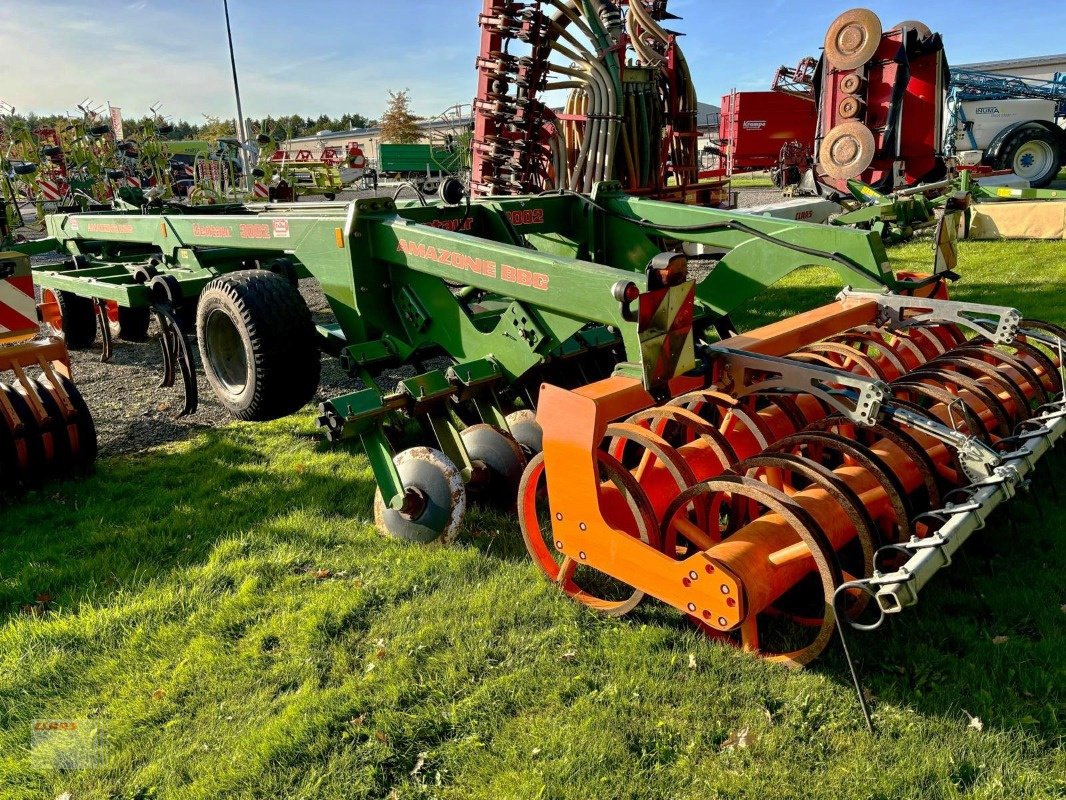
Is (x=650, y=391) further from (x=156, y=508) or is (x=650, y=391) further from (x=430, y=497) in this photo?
(x=156, y=508)

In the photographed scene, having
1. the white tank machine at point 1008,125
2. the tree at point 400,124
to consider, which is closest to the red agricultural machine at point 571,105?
the white tank machine at point 1008,125

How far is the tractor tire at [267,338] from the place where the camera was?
4285 mm

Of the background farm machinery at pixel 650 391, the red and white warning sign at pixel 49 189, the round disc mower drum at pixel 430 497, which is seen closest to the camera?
the background farm machinery at pixel 650 391

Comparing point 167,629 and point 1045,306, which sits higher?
point 1045,306

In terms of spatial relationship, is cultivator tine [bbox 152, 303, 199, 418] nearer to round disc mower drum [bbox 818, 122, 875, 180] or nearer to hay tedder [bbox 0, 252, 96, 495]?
hay tedder [bbox 0, 252, 96, 495]

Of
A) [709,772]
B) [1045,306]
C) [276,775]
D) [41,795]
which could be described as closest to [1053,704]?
[709,772]

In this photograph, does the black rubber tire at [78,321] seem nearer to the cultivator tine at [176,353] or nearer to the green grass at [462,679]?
the cultivator tine at [176,353]

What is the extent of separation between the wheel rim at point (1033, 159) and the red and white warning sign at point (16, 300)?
20375 millimetres

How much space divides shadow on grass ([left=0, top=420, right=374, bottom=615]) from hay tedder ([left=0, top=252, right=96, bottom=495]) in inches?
5.0

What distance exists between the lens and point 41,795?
245cm

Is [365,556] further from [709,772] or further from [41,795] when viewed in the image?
[709,772]

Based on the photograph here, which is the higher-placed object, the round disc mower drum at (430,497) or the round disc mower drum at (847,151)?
the round disc mower drum at (847,151)

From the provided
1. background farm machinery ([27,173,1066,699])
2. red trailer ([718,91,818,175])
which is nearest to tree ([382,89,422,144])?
red trailer ([718,91,818,175])

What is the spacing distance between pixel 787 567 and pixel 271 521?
265 cm
